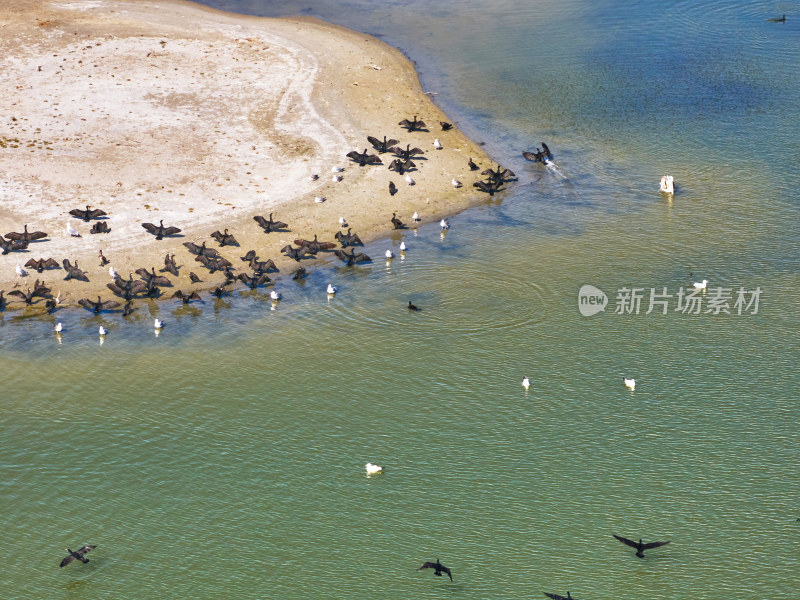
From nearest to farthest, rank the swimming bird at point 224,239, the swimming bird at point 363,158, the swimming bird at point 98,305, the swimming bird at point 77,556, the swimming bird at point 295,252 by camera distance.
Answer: the swimming bird at point 77,556
the swimming bird at point 98,305
the swimming bird at point 295,252
the swimming bird at point 224,239
the swimming bird at point 363,158

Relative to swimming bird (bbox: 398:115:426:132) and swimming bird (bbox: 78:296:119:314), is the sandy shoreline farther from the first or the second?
swimming bird (bbox: 78:296:119:314)

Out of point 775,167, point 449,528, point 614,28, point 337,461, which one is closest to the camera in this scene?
point 449,528

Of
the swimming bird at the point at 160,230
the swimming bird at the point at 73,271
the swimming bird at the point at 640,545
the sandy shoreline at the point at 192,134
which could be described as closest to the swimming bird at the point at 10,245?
the sandy shoreline at the point at 192,134

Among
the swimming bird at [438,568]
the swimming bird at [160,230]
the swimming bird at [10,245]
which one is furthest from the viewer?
the swimming bird at [160,230]

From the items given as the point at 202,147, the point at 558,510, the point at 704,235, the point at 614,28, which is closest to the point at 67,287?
the point at 202,147

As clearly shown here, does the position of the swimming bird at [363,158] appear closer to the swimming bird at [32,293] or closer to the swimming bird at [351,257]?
the swimming bird at [351,257]

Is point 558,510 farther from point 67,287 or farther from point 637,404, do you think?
point 67,287

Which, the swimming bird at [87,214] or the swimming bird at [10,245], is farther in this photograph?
the swimming bird at [87,214]
